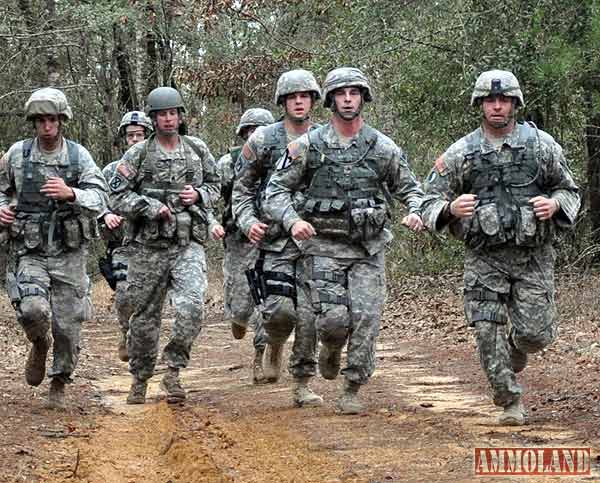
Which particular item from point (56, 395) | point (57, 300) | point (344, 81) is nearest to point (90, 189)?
point (57, 300)

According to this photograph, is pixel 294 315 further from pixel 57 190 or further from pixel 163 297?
pixel 57 190

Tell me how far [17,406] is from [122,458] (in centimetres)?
274

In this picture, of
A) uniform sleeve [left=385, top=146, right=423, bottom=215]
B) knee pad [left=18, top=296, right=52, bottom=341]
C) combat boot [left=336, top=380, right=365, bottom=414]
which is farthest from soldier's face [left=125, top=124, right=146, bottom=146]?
combat boot [left=336, top=380, right=365, bottom=414]

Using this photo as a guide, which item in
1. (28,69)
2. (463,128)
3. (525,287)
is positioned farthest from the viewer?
(28,69)

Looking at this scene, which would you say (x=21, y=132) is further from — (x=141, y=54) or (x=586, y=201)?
(x=586, y=201)

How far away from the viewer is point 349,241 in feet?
30.6

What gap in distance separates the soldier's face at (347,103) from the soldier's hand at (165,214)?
1.76 meters

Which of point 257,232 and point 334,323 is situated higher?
point 257,232

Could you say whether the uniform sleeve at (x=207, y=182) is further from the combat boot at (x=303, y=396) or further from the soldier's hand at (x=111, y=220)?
the combat boot at (x=303, y=396)

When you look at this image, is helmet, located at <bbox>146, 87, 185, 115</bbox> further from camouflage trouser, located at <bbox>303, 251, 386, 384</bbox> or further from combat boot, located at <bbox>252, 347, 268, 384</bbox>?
combat boot, located at <bbox>252, 347, 268, 384</bbox>

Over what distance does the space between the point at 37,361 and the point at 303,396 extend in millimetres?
2140

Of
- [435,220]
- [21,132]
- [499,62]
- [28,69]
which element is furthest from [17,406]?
[21,132]

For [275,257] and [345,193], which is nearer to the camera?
[345,193]

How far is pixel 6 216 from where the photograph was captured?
977cm
